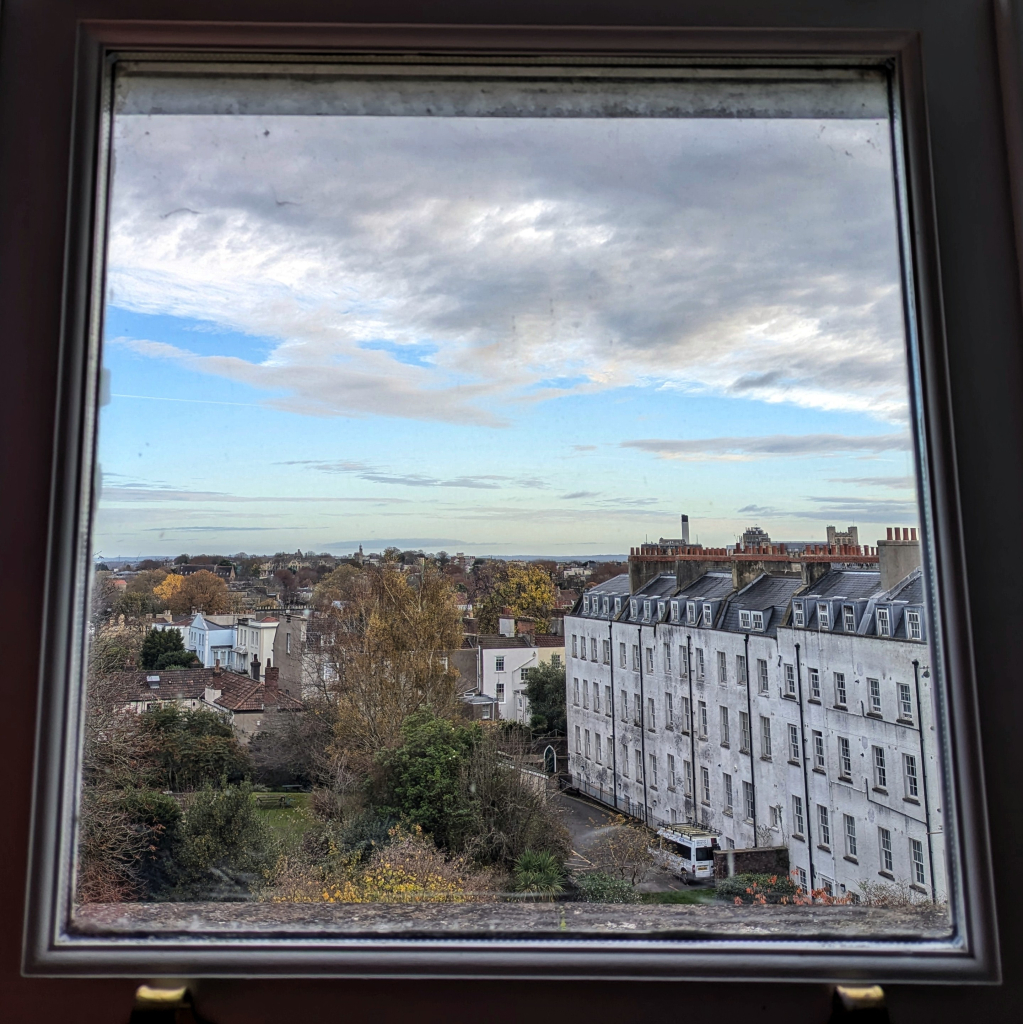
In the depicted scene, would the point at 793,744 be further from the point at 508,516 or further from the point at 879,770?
the point at 508,516

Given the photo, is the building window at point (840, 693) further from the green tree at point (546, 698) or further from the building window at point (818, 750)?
the green tree at point (546, 698)

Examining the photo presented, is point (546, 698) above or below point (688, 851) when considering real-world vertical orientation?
above

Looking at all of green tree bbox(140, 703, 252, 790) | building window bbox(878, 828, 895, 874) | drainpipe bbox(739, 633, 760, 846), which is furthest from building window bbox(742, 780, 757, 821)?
green tree bbox(140, 703, 252, 790)

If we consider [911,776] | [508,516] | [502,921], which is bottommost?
[502,921]

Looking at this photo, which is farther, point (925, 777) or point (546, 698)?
point (546, 698)

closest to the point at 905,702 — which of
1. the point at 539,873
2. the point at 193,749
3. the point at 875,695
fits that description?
the point at 875,695
